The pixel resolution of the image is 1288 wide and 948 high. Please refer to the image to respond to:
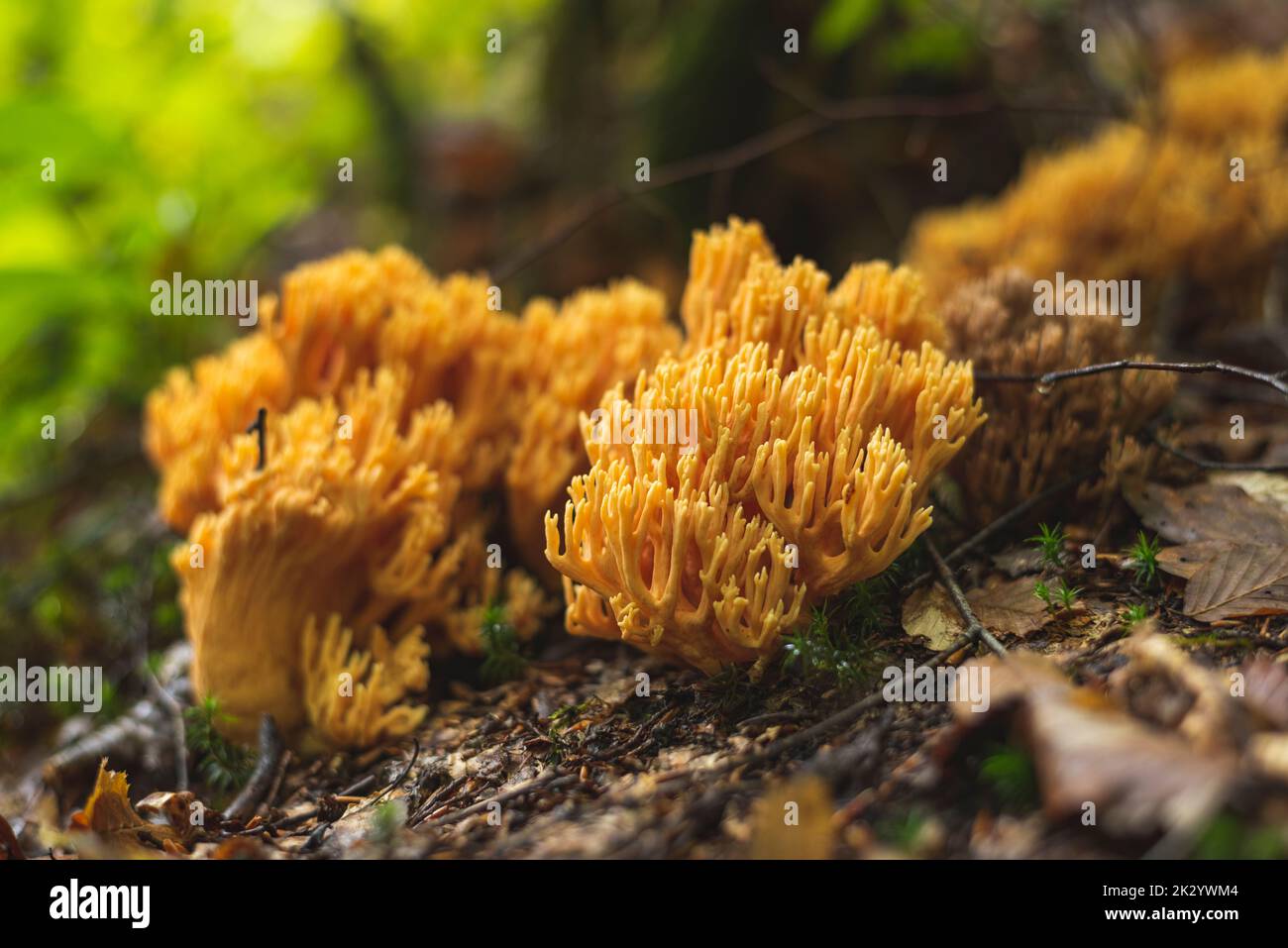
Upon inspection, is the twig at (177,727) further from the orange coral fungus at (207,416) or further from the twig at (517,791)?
the twig at (517,791)

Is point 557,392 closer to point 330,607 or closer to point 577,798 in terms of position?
point 330,607

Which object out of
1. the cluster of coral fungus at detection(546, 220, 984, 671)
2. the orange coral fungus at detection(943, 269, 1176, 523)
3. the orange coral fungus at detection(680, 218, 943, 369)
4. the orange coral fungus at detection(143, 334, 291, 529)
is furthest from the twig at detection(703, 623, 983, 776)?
the orange coral fungus at detection(143, 334, 291, 529)

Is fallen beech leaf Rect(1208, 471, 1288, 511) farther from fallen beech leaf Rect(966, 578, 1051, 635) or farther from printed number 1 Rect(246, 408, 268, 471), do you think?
printed number 1 Rect(246, 408, 268, 471)

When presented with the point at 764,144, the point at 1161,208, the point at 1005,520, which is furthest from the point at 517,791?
the point at 1161,208
